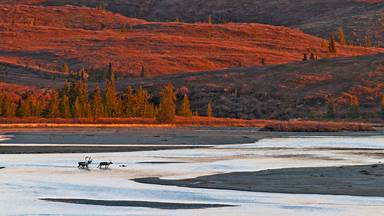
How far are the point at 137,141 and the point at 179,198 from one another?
118 ft

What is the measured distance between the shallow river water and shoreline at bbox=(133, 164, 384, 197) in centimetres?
100

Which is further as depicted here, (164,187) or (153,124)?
(153,124)

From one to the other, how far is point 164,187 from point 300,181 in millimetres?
4936

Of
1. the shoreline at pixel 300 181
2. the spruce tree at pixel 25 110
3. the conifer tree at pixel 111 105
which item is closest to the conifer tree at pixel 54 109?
the spruce tree at pixel 25 110

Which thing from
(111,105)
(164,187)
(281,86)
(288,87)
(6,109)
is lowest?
(164,187)

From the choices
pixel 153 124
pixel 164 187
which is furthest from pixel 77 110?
pixel 164 187

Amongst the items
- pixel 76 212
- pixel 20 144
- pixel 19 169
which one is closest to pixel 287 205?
pixel 76 212

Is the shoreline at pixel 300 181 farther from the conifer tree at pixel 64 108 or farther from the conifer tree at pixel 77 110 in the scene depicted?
the conifer tree at pixel 77 110

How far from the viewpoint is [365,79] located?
158m

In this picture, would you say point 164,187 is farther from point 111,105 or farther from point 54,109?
point 111,105

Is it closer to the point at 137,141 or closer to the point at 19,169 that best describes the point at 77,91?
the point at 137,141

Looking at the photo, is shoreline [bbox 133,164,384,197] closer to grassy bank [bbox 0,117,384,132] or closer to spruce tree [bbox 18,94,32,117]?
grassy bank [bbox 0,117,384,132]

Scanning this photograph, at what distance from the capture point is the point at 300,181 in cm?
3406

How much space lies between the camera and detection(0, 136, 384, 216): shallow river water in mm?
26828
